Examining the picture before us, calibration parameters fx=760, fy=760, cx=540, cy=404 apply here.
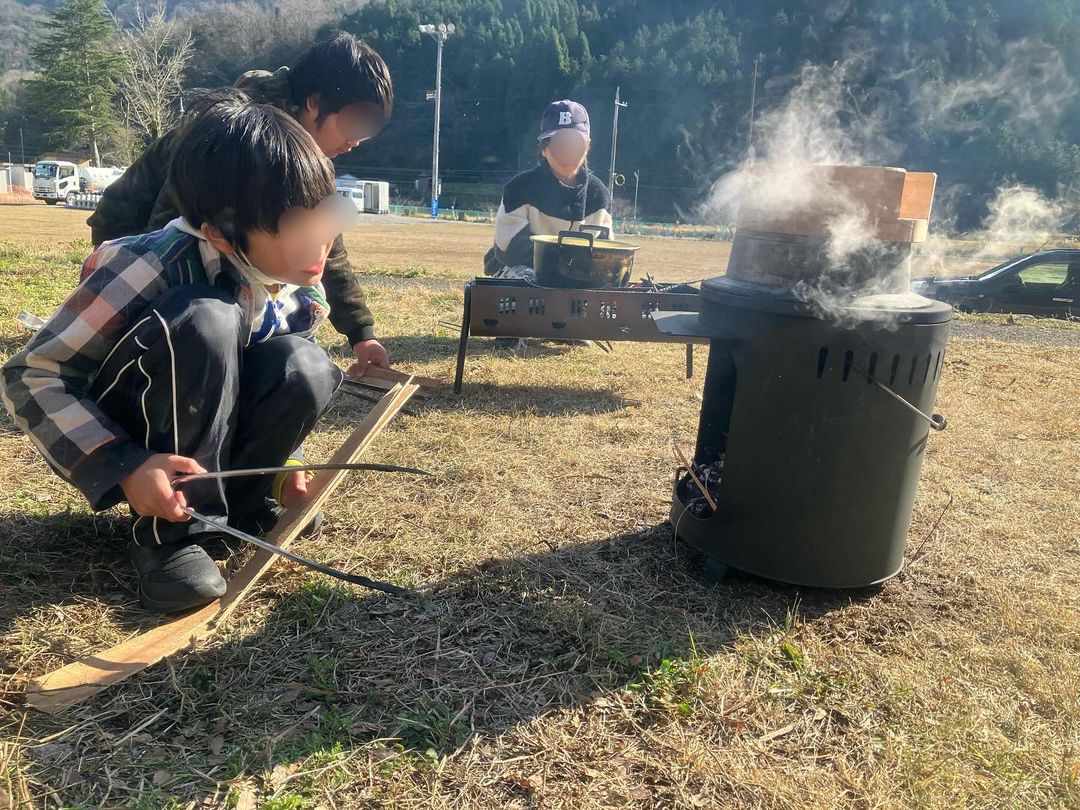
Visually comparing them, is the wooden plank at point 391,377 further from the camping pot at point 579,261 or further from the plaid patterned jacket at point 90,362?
the plaid patterned jacket at point 90,362

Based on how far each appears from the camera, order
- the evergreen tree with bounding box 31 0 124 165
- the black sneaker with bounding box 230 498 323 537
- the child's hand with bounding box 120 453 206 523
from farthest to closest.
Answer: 1. the evergreen tree with bounding box 31 0 124 165
2. the black sneaker with bounding box 230 498 323 537
3. the child's hand with bounding box 120 453 206 523

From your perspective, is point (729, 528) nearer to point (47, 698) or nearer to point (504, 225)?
point (47, 698)

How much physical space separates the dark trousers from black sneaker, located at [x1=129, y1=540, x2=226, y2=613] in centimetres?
3

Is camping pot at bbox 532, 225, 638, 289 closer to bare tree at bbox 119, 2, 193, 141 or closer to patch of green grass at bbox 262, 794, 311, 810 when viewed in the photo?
patch of green grass at bbox 262, 794, 311, 810

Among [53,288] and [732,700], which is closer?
[732,700]

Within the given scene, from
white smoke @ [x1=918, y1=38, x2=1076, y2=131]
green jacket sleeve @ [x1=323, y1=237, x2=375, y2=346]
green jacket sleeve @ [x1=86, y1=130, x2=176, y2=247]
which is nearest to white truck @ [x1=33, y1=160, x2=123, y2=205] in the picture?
white smoke @ [x1=918, y1=38, x2=1076, y2=131]

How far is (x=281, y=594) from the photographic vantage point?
6.17 ft

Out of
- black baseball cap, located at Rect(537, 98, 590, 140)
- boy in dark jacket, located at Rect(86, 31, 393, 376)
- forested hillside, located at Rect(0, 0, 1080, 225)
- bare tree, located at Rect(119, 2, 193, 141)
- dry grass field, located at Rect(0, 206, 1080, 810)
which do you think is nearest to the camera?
dry grass field, located at Rect(0, 206, 1080, 810)

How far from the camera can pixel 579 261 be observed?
13.0 feet

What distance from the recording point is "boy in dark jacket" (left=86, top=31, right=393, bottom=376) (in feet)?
8.38

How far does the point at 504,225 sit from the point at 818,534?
Answer: 379cm

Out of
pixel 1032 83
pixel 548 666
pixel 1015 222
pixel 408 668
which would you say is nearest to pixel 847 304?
pixel 548 666

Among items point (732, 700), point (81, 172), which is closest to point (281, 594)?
point (732, 700)

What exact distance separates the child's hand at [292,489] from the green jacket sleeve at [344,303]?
732mm
